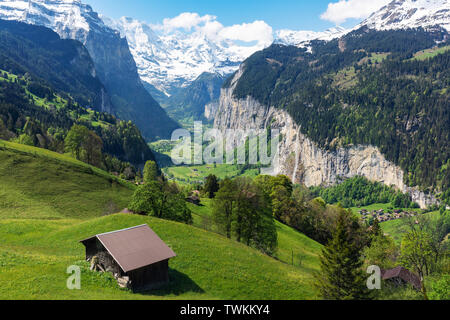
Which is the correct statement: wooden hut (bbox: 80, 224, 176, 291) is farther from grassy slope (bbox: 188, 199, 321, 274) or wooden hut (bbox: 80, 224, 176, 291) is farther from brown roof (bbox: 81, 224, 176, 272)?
grassy slope (bbox: 188, 199, 321, 274)

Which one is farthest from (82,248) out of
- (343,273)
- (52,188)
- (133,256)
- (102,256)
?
(52,188)

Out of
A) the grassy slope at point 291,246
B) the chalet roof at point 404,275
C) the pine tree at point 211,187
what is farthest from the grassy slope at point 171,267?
the pine tree at point 211,187

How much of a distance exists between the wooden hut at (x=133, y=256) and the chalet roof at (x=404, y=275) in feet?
146

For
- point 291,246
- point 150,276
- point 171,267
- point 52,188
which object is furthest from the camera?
point 291,246

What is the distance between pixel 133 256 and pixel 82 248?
1592 cm

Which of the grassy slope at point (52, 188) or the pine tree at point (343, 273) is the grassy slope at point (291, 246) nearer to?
the grassy slope at point (52, 188)

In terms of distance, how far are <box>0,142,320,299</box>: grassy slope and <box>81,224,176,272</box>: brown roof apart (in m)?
2.84

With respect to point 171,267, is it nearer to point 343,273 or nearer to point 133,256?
point 133,256

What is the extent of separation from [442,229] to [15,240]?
7301 inches

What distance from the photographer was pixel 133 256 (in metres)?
32.6

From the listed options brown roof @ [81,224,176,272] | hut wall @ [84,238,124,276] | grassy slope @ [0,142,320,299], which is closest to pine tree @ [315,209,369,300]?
grassy slope @ [0,142,320,299]

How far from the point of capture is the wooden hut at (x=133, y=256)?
1249 inches
